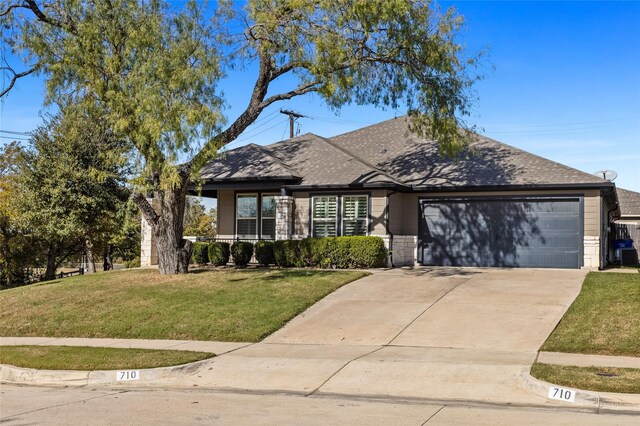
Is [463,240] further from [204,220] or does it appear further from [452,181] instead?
[204,220]

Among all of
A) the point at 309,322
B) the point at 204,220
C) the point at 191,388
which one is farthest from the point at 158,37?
the point at 204,220

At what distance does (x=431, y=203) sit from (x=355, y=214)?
280 cm

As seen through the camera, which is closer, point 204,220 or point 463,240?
point 463,240

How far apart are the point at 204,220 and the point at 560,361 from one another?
182 feet

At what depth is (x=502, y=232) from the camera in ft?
74.6

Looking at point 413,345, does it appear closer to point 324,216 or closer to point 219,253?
point 324,216

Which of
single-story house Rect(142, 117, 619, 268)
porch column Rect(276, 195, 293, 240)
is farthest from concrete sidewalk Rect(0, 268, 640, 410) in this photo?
porch column Rect(276, 195, 293, 240)

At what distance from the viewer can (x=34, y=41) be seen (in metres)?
18.9

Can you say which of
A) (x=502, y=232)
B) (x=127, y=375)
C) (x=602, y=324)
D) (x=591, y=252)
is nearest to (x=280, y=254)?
(x=502, y=232)

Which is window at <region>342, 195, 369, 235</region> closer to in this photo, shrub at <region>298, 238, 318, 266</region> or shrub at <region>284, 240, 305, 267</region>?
shrub at <region>298, 238, 318, 266</region>

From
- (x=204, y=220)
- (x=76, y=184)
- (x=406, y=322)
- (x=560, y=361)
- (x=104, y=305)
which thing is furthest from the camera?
(x=204, y=220)

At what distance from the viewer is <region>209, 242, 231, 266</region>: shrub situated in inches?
968

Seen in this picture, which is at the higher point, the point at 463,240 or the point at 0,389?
the point at 463,240

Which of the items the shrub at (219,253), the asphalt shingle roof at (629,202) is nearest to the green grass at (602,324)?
the shrub at (219,253)
